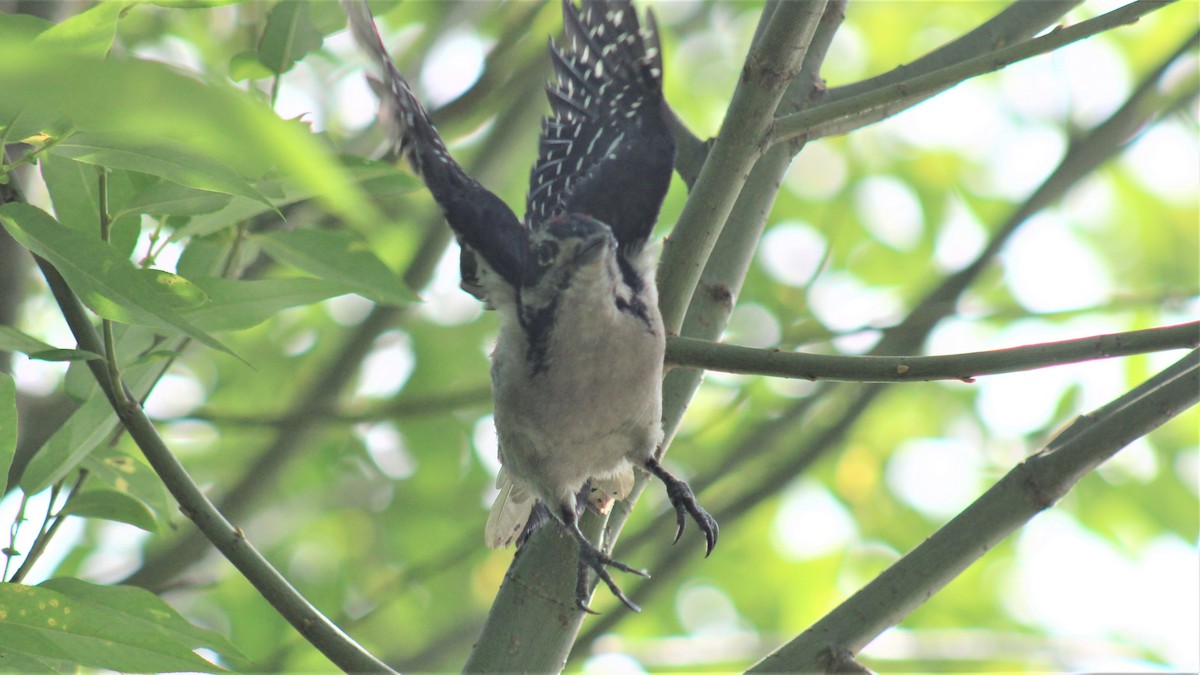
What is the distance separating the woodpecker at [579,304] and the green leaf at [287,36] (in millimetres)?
80

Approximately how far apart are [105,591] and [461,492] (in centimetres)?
256

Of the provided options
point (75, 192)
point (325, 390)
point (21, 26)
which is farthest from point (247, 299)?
point (325, 390)

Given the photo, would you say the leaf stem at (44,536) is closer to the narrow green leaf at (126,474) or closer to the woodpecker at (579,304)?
the narrow green leaf at (126,474)

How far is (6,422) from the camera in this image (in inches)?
56.1

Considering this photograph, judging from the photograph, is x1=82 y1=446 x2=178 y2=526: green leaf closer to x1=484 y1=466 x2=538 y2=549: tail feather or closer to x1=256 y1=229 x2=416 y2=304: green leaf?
x1=256 y1=229 x2=416 y2=304: green leaf

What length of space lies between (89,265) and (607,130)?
1519mm

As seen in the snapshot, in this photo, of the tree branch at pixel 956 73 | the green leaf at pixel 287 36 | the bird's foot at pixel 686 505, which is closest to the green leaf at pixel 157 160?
the green leaf at pixel 287 36

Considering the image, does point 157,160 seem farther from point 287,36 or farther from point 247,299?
point 287,36

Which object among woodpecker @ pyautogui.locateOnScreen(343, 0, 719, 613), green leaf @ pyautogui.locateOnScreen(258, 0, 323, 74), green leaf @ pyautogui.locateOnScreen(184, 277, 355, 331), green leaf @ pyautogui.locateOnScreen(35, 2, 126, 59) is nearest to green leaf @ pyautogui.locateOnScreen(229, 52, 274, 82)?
green leaf @ pyautogui.locateOnScreen(258, 0, 323, 74)

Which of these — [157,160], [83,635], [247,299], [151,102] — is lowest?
[151,102]

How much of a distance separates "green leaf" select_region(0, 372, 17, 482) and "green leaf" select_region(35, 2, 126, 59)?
20.0 inches

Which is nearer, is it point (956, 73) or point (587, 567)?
point (956, 73)

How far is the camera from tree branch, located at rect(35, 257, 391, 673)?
1532 millimetres

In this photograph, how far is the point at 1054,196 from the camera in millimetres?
3398
